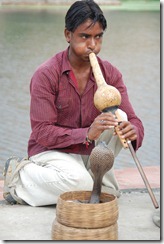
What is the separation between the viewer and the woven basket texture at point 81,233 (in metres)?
3.49

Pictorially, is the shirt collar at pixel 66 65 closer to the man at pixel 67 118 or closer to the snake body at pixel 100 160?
the man at pixel 67 118

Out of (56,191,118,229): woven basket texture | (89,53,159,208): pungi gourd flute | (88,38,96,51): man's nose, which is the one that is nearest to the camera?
(56,191,118,229): woven basket texture

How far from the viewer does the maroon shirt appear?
4051mm

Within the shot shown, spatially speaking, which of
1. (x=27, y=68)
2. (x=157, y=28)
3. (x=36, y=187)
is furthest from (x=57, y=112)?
(x=157, y=28)

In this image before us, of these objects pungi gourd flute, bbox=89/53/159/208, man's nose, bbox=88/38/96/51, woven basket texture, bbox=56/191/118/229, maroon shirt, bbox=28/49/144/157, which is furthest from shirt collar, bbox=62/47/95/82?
woven basket texture, bbox=56/191/118/229

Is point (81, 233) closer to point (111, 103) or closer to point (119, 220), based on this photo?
point (119, 220)

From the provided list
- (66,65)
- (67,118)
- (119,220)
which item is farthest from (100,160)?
(66,65)

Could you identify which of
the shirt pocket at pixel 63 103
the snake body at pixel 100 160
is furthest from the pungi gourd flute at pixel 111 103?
the shirt pocket at pixel 63 103

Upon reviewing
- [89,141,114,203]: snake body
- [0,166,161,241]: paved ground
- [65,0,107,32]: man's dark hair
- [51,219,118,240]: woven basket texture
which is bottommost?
[0,166,161,241]: paved ground

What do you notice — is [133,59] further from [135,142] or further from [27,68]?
[135,142]

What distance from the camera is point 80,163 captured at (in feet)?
13.9

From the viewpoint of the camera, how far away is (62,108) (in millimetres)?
4172

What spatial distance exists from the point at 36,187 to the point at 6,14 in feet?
42.2

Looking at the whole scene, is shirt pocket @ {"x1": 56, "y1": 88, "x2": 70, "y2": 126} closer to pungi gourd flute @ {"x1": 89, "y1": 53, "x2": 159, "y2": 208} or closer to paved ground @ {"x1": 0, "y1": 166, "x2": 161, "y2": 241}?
pungi gourd flute @ {"x1": 89, "y1": 53, "x2": 159, "y2": 208}
